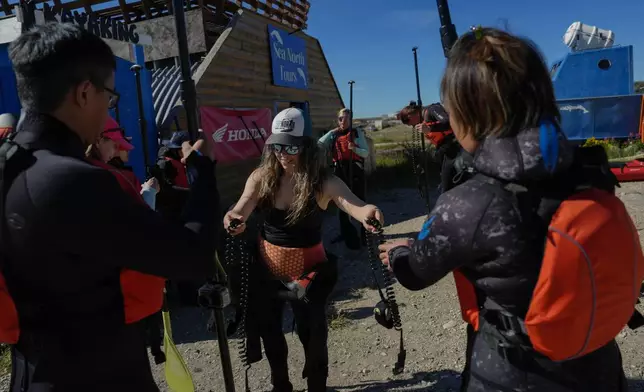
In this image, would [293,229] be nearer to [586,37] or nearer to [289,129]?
[289,129]

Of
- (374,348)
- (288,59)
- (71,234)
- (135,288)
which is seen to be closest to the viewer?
(71,234)

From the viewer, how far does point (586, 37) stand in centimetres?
1366

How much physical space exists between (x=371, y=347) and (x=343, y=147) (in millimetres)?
3365

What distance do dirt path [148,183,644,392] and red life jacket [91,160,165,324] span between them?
7.81 ft

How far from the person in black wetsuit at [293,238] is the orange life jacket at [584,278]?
1.61 metres

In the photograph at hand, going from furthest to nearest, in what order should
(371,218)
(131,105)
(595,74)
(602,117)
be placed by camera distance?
(595,74)
(602,117)
(131,105)
(371,218)

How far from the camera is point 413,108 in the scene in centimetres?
452

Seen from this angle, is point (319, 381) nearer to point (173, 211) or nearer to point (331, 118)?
point (173, 211)

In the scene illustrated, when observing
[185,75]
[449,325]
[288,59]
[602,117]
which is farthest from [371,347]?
[602,117]

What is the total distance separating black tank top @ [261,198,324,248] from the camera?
2910mm

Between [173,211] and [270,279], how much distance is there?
79.3 inches

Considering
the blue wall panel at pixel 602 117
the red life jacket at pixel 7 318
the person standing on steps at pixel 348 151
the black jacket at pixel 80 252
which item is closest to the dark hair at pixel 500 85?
the black jacket at pixel 80 252

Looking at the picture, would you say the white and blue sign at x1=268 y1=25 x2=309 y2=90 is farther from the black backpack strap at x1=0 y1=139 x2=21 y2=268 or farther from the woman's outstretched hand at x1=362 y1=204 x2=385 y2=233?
the black backpack strap at x1=0 y1=139 x2=21 y2=268

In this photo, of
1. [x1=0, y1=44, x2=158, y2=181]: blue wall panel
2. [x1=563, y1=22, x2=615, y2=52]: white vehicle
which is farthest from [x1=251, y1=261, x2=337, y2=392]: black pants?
[x1=563, y1=22, x2=615, y2=52]: white vehicle
